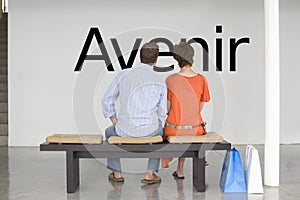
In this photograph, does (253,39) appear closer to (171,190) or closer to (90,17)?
(90,17)

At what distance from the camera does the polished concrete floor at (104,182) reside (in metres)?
4.61

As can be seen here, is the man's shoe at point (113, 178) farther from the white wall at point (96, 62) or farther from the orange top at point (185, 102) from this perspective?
the white wall at point (96, 62)

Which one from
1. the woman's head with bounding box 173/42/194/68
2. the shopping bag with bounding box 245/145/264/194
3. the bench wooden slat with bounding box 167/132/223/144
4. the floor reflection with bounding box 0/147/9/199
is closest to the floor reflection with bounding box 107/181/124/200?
the bench wooden slat with bounding box 167/132/223/144

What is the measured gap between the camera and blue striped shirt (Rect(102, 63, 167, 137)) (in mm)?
4863

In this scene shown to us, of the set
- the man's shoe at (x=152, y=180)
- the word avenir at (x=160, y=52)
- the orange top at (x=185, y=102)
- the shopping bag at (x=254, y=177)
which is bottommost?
the man's shoe at (x=152, y=180)

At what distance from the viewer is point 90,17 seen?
8555 mm

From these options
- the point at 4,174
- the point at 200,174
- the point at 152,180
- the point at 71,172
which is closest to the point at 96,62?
the point at 4,174

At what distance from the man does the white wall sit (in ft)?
11.8

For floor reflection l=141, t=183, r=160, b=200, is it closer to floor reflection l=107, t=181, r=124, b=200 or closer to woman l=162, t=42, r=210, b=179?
floor reflection l=107, t=181, r=124, b=200

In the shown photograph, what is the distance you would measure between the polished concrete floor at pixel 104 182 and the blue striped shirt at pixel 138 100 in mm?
548

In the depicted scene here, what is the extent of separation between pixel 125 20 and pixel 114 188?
13.7ft

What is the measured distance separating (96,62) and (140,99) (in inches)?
147

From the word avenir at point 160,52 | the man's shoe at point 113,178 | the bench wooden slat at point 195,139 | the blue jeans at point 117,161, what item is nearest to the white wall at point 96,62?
the word avenir at point 160,52

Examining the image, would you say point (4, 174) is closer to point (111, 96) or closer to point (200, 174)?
point (111, 96)
